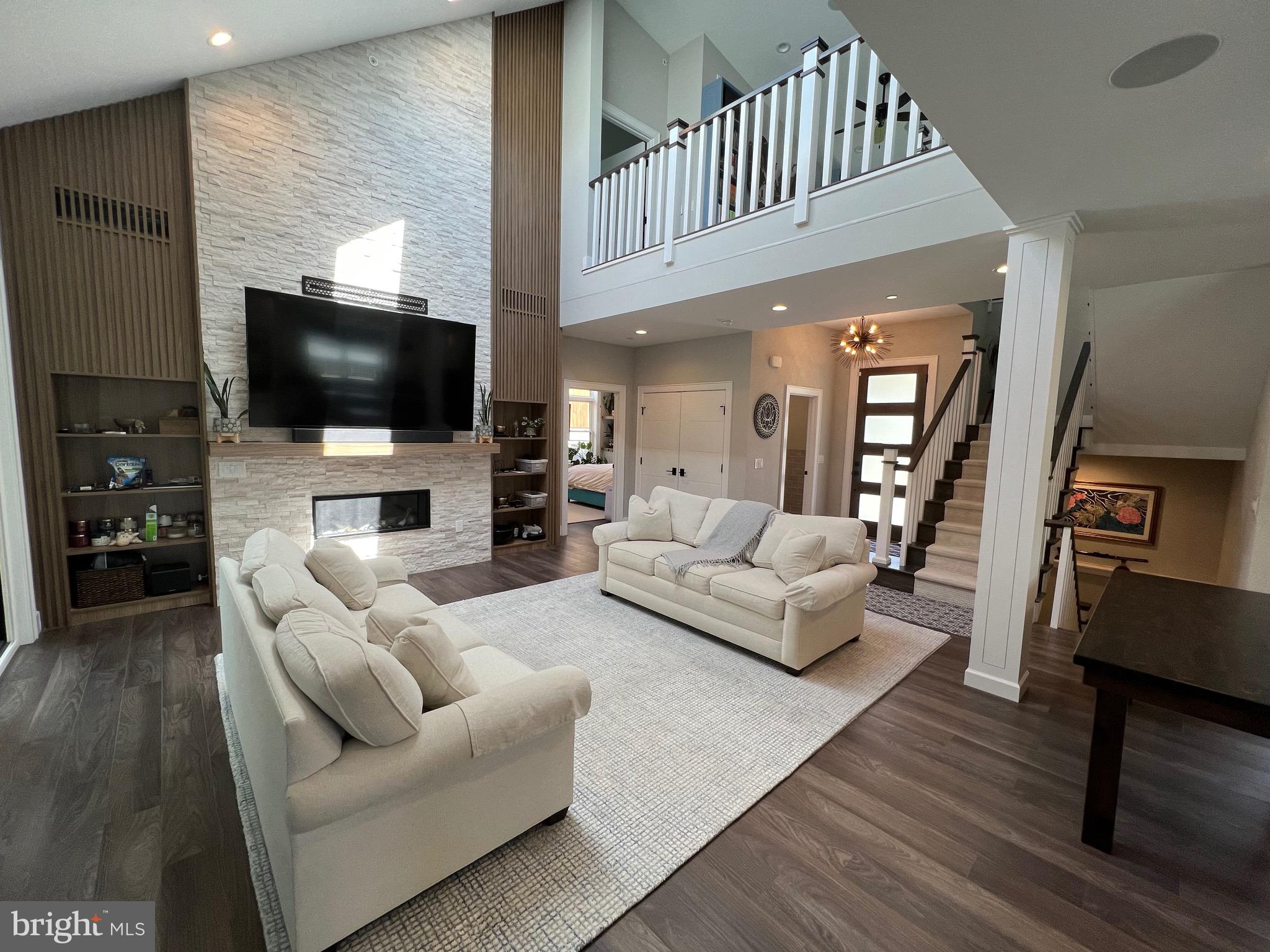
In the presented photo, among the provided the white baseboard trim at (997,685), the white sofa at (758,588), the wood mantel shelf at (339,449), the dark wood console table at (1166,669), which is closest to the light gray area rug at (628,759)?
the white sofa at (758,588)

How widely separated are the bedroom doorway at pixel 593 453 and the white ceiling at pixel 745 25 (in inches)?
174

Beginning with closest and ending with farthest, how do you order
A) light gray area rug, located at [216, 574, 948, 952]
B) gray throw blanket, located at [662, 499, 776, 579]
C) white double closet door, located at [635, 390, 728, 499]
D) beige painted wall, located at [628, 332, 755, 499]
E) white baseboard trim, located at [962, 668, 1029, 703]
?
1. light gray area rug, located at [216, 574, 948, 952]
2. white baseboard trim, located at [962, 668, 1029, 703]
3. gray throw blanket, located at [662, 499, 776, 579]
4. beige painted wall, located at [628, 332, 755, 499]
5. white double closet door, located at [635, 390, 728, 499]

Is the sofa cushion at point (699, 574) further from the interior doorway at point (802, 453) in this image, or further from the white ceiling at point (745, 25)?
the white ceiling at point (745, 25)

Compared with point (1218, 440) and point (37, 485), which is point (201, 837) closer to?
point (37, 485)

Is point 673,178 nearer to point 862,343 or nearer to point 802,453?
point 862,343

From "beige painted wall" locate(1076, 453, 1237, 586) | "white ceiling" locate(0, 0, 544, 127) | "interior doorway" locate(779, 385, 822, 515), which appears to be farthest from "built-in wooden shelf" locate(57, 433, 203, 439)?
"beige painted wall" locate(1076, 453, 1237, 586)

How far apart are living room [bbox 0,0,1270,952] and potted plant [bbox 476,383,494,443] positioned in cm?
5

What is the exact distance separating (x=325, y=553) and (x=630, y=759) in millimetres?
1860

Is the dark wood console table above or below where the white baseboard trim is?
above

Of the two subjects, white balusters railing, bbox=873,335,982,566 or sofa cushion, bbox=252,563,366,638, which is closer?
sofa cushion, bbox=252,563,366,638

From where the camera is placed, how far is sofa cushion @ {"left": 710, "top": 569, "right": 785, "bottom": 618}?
3.08 m

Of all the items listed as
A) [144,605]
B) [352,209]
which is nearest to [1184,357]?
[352,209]

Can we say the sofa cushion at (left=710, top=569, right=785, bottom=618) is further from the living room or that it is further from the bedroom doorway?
the bedroom doorway

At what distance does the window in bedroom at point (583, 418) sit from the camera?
11.1 metres
